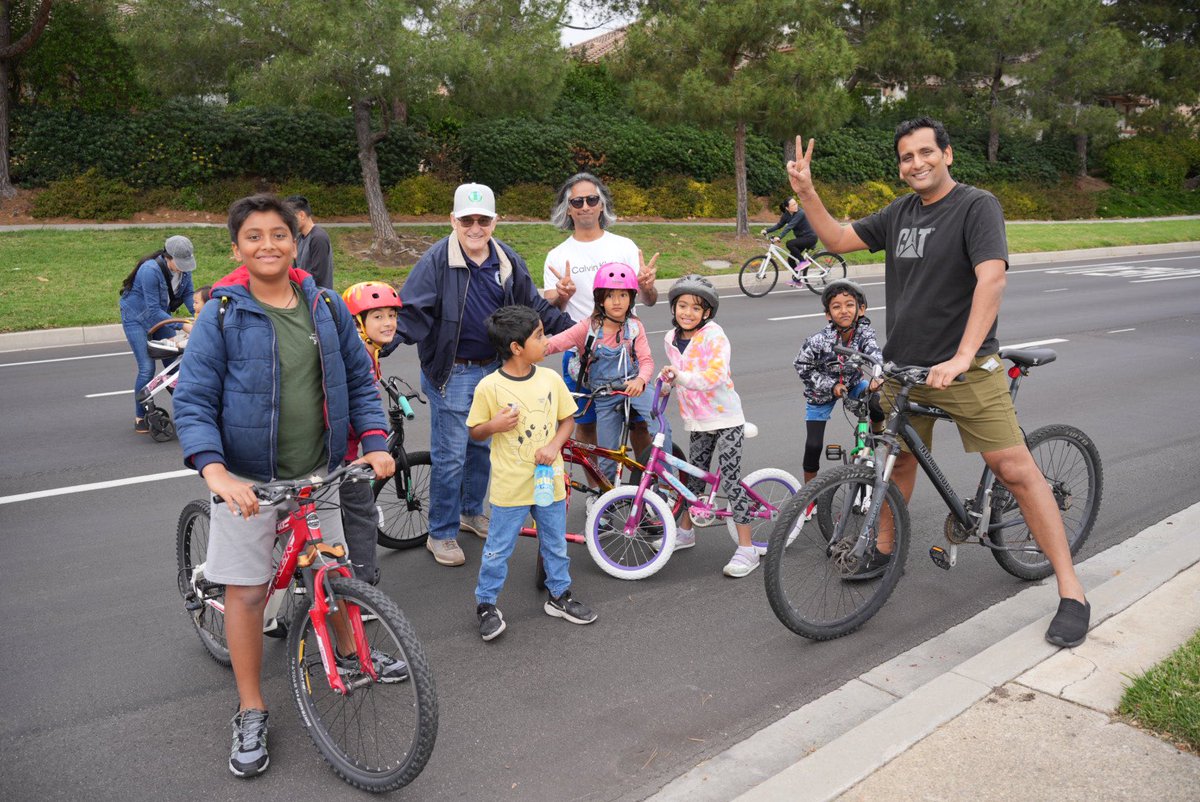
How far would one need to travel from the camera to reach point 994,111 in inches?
1357

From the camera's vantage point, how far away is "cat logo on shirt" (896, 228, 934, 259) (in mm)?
4148

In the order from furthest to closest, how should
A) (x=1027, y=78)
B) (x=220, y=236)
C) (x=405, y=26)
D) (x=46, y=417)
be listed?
(x=1027, y=78) → (x=220, y=236) → (x=405, y=26) → (x=46, y=417)

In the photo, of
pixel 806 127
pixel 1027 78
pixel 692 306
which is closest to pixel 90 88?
pixel 806 127

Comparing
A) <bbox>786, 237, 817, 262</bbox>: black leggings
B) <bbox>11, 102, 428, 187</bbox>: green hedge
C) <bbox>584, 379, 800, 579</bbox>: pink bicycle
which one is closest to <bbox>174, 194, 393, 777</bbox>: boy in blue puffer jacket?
<bbox>584, 379, 800, 579</bbox>: pink bicycle

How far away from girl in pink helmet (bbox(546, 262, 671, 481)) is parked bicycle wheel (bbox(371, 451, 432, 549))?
3.37ft

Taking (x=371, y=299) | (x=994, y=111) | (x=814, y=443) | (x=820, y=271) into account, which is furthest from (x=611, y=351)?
(x=994, y=111)

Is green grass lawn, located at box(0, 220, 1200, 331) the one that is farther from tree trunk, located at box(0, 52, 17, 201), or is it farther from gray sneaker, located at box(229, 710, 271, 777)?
gray sneaker, located at box(229, 710, 271, 777)

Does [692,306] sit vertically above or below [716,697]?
above

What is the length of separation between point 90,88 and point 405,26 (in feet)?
31.4

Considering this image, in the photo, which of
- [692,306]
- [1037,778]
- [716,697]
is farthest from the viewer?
[692,306]

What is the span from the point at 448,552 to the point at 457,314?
1.31 meters

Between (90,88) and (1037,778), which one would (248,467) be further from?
(90,88)

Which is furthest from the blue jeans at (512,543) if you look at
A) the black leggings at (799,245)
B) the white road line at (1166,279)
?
the white road line at (1166,279)

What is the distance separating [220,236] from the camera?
1945 centimetres
